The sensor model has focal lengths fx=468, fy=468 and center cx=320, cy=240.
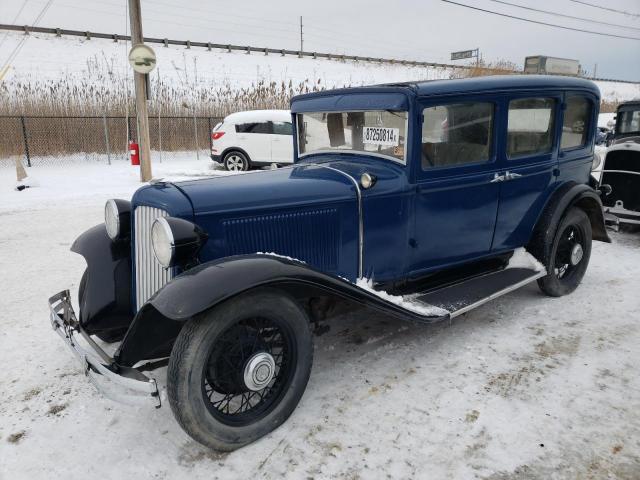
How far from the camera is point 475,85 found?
130 inches

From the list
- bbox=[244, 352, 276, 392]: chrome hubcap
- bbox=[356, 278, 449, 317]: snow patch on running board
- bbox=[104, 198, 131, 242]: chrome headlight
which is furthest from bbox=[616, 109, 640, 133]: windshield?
bbox=[104, 198, 131, 242]: chrome headlight

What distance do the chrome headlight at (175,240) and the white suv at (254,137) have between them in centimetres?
1069

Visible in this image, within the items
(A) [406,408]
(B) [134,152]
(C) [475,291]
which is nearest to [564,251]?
(C) [475,291]

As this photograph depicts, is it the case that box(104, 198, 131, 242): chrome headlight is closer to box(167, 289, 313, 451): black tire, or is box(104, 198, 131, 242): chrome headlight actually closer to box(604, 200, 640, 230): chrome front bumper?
box(167, 289, 313, 451): black tire

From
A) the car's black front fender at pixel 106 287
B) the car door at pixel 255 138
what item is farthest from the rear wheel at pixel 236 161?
the car's black front fender at pixel 106 287

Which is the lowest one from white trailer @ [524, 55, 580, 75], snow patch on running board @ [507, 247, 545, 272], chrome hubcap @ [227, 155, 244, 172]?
snow patch on running board @ [507, 247, 545, 272]

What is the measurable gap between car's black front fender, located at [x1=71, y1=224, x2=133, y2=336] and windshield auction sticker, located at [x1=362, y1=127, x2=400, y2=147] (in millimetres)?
1784

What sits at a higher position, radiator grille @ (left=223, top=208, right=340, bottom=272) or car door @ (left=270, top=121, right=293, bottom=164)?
car door @ (left=270, top=121, right=293, bottom=164)

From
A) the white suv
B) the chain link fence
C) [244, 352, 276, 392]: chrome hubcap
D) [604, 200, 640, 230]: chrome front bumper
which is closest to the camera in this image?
[244, 352, 276, 392]: chrome hubcap

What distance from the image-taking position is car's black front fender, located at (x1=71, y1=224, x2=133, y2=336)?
9.20 ft

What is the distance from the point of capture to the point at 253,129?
12.9m

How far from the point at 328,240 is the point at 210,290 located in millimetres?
1023

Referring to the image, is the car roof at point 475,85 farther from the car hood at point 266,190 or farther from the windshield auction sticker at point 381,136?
the car hood at point 266,190

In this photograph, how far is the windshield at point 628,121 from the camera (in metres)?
7.31
